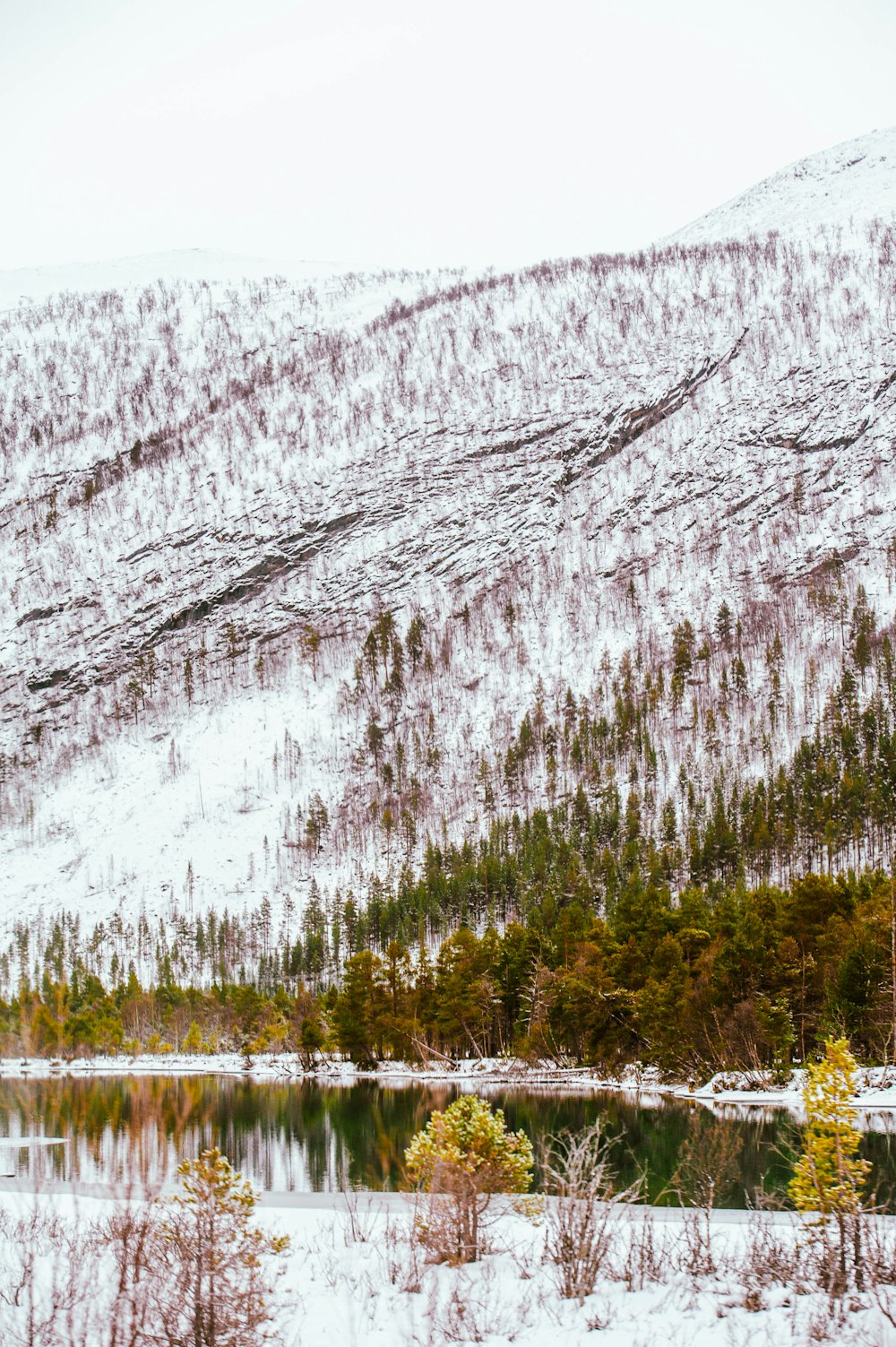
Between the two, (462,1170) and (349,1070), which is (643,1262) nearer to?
(462,1170)

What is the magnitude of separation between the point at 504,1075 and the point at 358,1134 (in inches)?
934

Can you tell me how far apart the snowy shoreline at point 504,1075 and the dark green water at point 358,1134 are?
221cm

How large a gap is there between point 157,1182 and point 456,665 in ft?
597

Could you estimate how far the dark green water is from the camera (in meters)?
25.5

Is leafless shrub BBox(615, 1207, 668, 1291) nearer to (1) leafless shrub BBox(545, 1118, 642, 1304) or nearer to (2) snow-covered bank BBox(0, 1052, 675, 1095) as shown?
(1) leafless shrub BBox(545, 1118, 642, 1304)

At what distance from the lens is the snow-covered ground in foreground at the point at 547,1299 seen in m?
12.8

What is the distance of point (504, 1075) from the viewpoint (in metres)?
63.8

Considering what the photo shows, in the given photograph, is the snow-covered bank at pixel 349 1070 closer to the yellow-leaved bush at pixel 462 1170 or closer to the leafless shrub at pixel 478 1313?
the yellow-leaved bush at pixel 462 1170

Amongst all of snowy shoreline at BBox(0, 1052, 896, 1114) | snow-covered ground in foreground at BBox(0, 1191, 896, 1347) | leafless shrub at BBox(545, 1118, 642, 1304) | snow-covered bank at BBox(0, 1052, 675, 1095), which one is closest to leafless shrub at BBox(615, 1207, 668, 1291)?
snow-covered ground in foreground at BBox(0, 1191, 896, 1347)

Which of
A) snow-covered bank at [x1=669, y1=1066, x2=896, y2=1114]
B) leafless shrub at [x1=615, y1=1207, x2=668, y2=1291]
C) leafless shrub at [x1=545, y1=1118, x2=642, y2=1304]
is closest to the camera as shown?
leafless shrub at [x1=545, y1=1118, x2=642, y2=1304]

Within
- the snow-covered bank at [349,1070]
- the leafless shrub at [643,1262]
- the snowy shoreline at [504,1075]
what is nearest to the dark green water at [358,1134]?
the leafless shrub at [643,1262]

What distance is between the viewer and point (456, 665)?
191875 millimetres

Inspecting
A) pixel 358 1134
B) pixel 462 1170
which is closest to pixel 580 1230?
pixel 462 1170

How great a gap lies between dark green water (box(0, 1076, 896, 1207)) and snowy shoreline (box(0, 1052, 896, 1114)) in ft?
7.25
